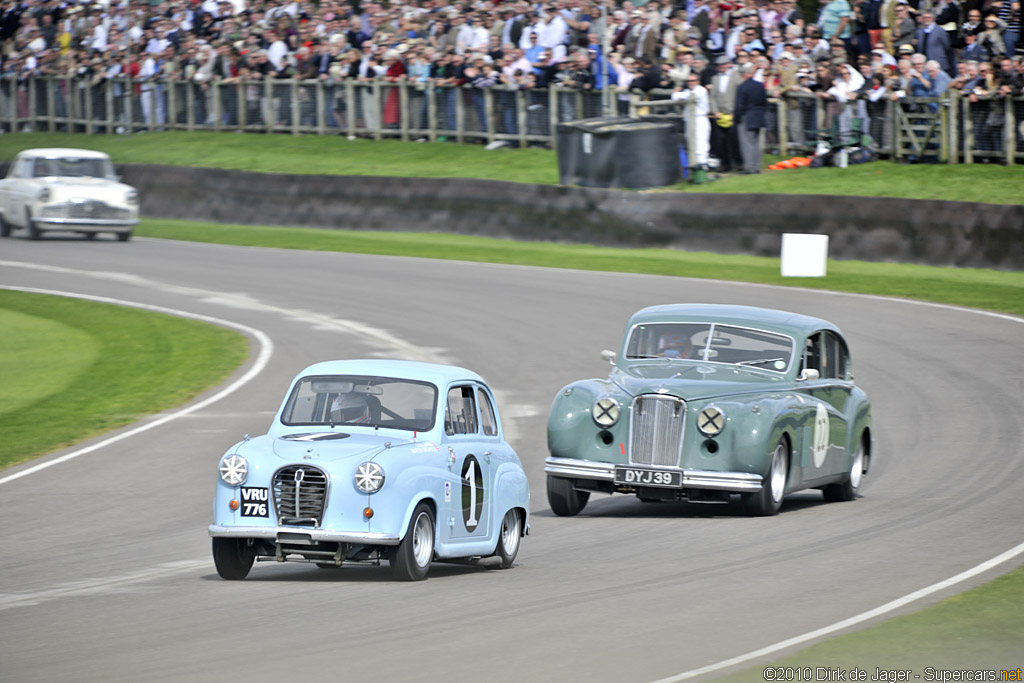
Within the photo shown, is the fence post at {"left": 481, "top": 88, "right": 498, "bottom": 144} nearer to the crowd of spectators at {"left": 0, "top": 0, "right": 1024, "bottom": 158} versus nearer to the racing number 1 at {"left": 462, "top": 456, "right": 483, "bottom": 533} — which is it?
the crowd of spectators at {"left": 0, "top": 0, "right": 1024, "bottom": 158}

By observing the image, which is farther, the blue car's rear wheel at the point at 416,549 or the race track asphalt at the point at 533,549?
the blue car's rear wheel at the point at 416,549

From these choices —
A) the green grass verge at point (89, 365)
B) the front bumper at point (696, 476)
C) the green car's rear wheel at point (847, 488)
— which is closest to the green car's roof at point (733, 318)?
the green car's rear wheel at point (847, 488)

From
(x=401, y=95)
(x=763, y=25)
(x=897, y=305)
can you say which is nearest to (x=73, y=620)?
(x=897, y=305)

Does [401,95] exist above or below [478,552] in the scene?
above

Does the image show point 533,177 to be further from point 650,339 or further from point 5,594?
point 5,594

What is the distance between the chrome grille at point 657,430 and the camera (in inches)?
480

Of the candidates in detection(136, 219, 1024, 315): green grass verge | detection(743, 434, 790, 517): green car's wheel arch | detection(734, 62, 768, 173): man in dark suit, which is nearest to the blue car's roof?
detection(743, 434, 790, 517): green car's wheel arch

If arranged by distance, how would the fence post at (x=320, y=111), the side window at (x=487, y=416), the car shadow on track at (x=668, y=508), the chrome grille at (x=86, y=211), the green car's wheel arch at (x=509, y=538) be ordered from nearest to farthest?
the green car's wheel arch at (x=509, y=538), the side window at (x=487, y=416), the car shadow on track at (x=668, y=508), the chrome grille at (x=86, y=211), the fence post at (x=320, y=111)

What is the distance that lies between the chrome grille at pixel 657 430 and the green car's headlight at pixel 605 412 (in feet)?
0.48

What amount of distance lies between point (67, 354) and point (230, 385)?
3.49 metres

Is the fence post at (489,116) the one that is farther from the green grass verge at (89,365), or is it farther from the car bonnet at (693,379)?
the car bonnet at (693,379)

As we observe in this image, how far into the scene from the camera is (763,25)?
98.1 feet

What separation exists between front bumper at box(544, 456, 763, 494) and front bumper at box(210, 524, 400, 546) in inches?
138

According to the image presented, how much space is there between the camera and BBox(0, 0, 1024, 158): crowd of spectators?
89.6ft
